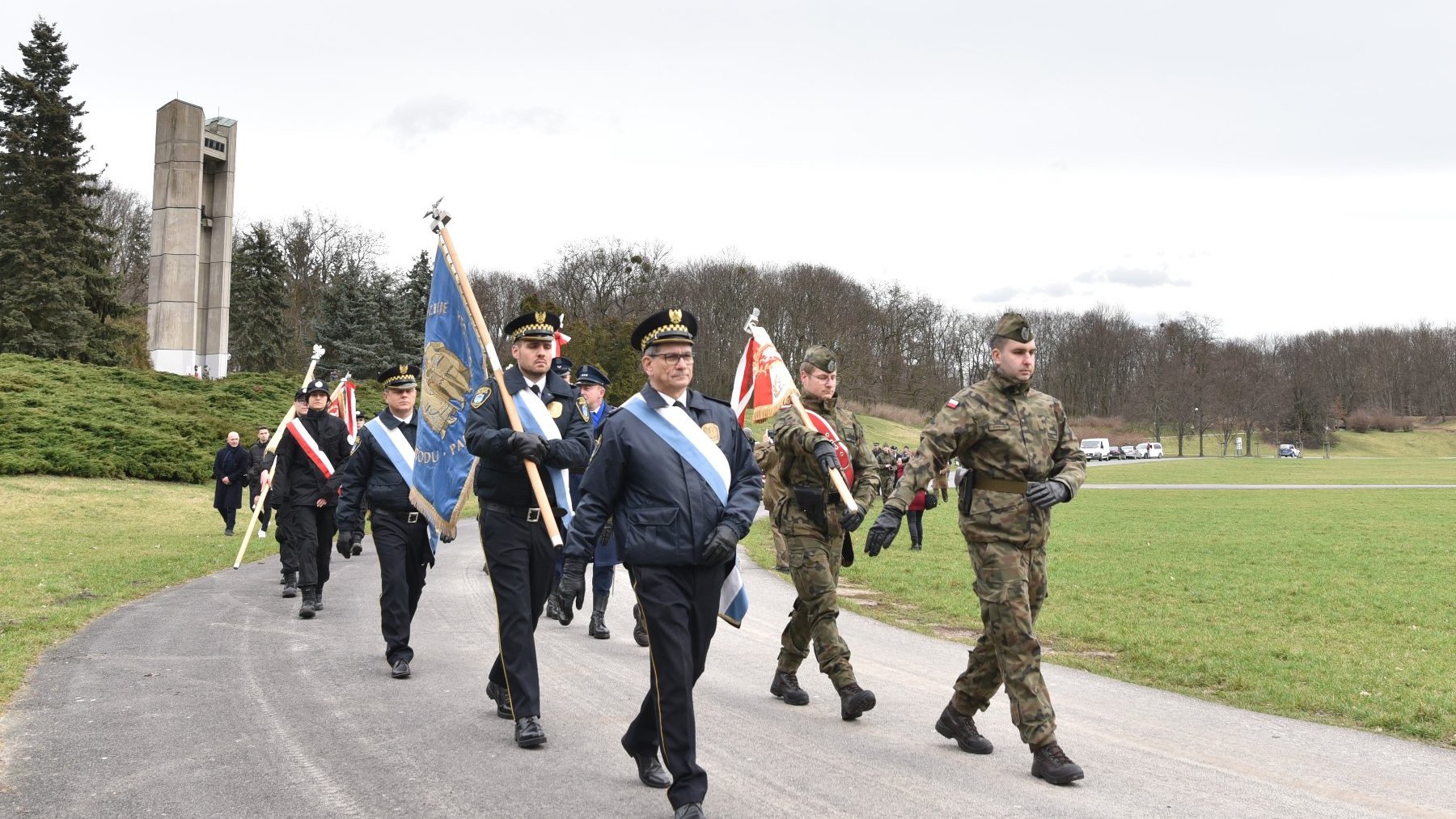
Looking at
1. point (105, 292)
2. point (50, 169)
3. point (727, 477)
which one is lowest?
point (727, 477)

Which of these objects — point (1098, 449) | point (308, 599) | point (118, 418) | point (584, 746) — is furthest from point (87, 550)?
point (1098, 449)

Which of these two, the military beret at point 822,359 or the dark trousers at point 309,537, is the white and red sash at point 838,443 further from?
the dark trousers at point 309,537

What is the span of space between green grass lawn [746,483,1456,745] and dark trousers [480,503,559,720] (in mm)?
4876

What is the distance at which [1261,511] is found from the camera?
29297mm

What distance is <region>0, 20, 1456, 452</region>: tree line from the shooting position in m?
47.3

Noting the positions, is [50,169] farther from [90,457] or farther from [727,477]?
[727,477]

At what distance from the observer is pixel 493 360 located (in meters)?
6.93

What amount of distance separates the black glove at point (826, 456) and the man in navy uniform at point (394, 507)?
10.8ft

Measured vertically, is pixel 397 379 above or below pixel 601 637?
above

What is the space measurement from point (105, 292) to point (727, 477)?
50.5 metres

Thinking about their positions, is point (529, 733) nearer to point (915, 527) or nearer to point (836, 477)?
point (836, 477)

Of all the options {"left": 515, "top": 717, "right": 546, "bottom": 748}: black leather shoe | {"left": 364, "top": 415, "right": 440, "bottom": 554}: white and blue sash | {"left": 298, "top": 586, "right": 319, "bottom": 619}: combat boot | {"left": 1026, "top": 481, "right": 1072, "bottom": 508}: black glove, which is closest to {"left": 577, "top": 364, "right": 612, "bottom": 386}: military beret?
{"left": 364, "top": 415, "right": 440, "bottom": 554}: white and blue sash

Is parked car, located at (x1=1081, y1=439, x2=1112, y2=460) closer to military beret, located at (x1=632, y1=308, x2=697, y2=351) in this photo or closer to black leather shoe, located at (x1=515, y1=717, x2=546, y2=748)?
black leather shoe, located at (x1=515, y1=717, x2=546, y2=748)

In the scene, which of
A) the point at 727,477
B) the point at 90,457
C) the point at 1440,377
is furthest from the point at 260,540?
the point at 1440,377
